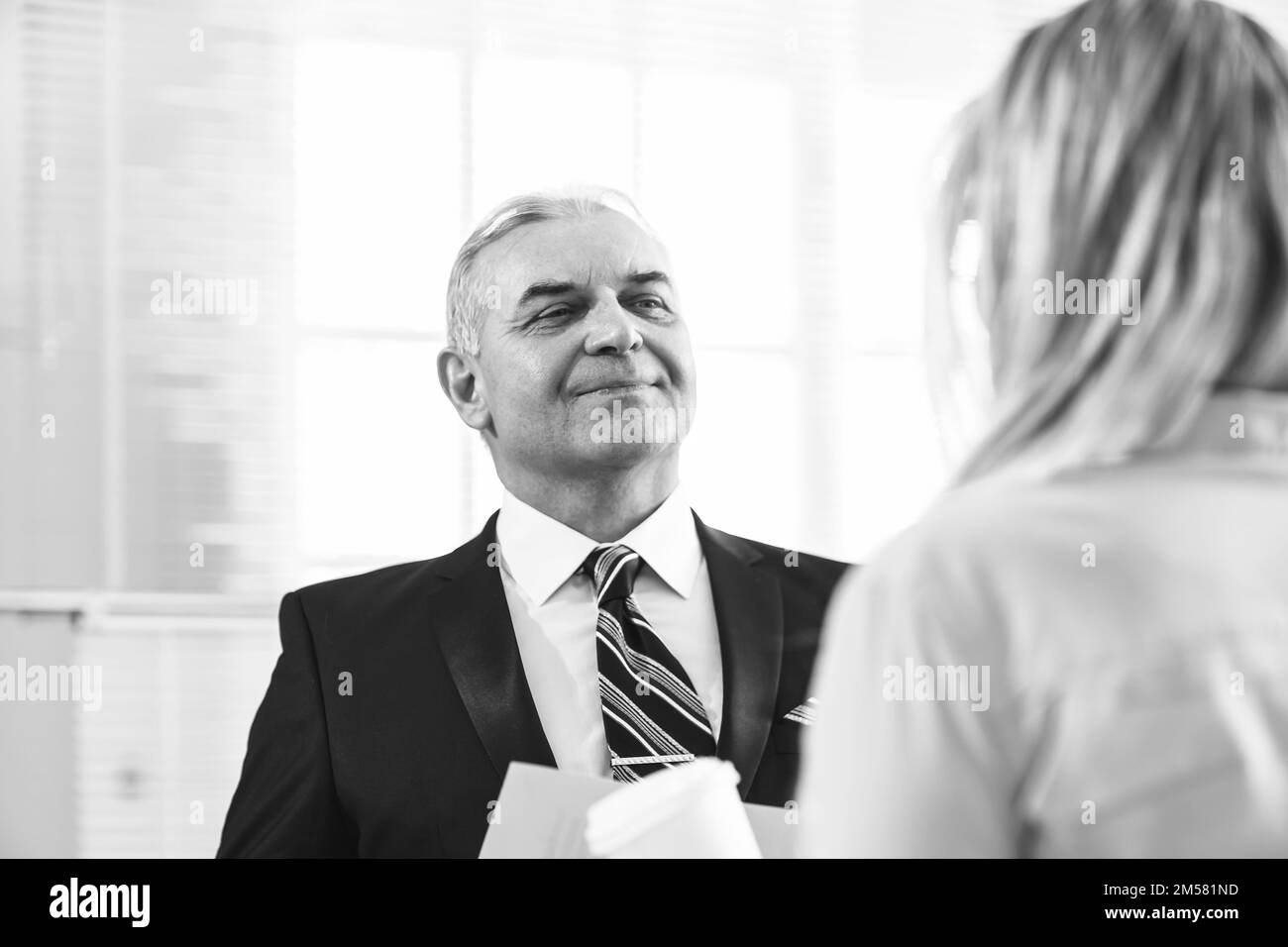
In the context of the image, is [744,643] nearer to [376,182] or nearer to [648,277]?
[648,277]

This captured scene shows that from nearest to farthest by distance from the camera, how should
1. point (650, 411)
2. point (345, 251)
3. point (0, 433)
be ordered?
point (650, 411), point (0, 433), point (345, 251)

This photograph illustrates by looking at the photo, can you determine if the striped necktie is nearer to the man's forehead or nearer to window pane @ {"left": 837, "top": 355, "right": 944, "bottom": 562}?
the man's forehead

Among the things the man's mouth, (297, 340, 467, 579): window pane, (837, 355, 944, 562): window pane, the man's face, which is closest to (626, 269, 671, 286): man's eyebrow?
the man's face

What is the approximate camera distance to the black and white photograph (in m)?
0.58

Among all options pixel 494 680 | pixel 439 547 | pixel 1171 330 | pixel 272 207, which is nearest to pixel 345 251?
pixel 272 207

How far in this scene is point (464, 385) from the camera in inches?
81.0

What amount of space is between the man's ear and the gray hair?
0.7 inches

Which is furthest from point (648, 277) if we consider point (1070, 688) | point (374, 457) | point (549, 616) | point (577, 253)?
point (1070, 688)

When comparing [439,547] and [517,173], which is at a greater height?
[517,173]

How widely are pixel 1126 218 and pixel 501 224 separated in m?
1.46

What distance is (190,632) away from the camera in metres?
2.49

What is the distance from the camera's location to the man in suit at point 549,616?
1.62 metres

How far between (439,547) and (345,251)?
2.01 feet
